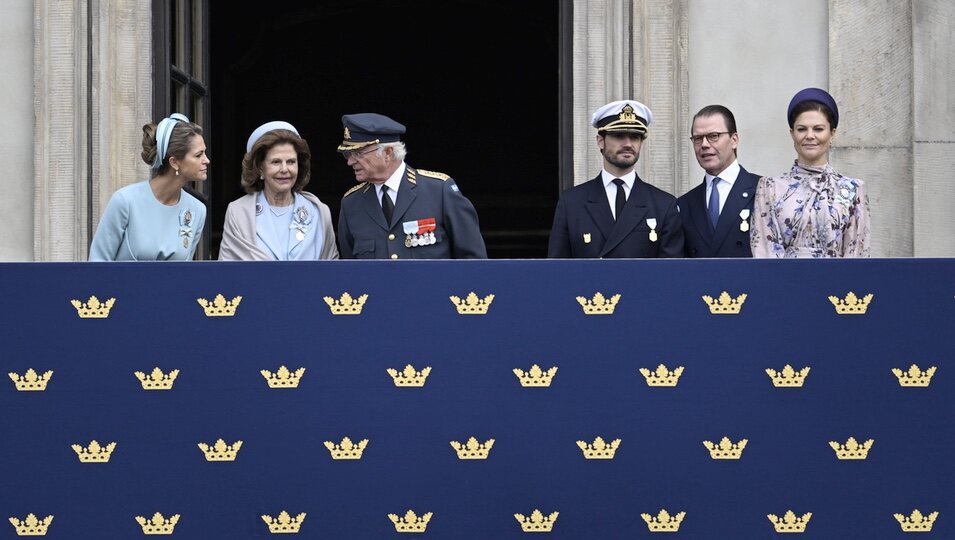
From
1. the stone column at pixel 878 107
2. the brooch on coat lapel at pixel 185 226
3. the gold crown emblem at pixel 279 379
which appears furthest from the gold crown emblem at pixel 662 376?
the stone column at pixel 878 107

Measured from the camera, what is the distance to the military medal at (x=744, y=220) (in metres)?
6.91

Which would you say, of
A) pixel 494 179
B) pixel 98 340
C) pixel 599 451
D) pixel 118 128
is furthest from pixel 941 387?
pixel 494 179

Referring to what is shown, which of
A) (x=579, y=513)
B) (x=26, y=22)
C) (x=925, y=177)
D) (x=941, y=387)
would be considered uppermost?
(x=26, y=22)

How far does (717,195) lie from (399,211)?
52.7 inches

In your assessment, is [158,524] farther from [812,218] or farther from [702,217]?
[812,218]

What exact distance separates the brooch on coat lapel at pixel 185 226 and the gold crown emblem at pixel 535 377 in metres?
1.43

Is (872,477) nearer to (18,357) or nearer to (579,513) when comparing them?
(579,513)

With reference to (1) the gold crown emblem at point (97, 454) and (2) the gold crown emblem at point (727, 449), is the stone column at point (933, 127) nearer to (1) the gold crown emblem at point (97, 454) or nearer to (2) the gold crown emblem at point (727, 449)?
(2) the gold crown emblem at point (727, 449)

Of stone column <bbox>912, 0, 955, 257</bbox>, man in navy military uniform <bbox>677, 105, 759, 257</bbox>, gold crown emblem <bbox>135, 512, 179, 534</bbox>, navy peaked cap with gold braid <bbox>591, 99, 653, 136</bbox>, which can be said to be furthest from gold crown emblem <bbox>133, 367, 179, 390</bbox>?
stone column <bbox>912, 0, 955, 257</bbox>

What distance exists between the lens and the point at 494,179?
19312mm

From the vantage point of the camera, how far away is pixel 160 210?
6.56 meters

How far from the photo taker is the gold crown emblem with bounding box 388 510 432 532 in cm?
604

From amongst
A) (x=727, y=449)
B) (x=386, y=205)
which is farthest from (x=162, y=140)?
(x=727, y=449)

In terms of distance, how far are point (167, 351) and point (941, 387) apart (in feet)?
9.12
